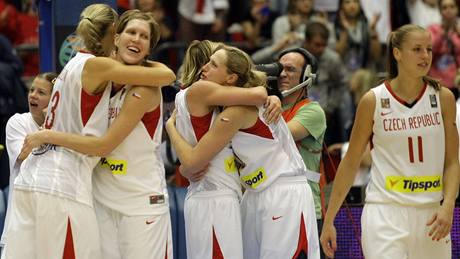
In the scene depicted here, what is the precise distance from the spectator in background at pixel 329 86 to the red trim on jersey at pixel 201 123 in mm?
5244

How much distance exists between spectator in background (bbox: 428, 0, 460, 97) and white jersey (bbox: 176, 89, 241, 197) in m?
6.62

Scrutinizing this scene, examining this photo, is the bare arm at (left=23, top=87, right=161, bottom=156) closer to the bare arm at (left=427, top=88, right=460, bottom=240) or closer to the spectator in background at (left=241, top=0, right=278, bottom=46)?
the bare arm at (left=427, top=88, right=460, bottom=240)

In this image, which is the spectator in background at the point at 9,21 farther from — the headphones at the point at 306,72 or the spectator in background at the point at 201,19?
the headphones at the point at 306,72

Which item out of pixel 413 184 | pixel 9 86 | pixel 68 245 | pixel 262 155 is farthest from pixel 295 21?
pixel 68 245

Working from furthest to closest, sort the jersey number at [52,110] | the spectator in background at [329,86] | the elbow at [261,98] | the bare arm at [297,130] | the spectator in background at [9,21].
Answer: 1. the spectator in background at [9,21]
2. the spectator in background at [329,86]
3. the bare arm at [297,130]
4. the elbow at [261,98]
5. the jersey number at [52,110]

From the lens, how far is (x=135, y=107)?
698 centimetres

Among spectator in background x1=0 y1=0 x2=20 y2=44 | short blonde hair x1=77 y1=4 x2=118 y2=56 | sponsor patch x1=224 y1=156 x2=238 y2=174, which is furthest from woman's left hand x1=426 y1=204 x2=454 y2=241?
spectator in background x1=0 y1=0 x2=20 y2=44

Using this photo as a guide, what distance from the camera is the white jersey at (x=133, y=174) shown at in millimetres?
7070

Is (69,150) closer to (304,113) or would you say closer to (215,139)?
(215,139)

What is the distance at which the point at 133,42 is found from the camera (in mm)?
7059

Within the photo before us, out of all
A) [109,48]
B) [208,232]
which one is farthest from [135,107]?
[208,232]

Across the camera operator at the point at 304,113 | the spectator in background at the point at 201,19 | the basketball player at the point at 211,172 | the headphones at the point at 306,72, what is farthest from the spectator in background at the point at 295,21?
the basketball player at the point at 211,172

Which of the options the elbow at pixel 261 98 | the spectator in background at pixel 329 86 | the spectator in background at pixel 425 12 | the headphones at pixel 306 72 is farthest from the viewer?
the spectator in background at pixel 425 12

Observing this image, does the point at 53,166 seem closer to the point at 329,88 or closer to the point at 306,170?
the point at 306,170
